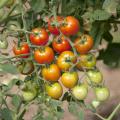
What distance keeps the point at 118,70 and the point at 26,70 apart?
154 cm

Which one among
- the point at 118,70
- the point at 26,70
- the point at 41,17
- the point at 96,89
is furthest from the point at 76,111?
the point at 118,70

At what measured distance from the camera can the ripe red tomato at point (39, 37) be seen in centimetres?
152

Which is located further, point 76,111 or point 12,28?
point 12,28

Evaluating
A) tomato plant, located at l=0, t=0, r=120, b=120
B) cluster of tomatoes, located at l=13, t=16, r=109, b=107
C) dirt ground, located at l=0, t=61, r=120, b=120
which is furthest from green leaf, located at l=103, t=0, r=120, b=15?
dirt ground, located at l=0, t=61, r=120, b=120

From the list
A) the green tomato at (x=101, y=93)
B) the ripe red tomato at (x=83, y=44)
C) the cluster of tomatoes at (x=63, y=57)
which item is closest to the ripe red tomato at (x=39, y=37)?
the cluster of tomatoes at (x=63, y=57)

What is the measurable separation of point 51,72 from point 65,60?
0.06 meters

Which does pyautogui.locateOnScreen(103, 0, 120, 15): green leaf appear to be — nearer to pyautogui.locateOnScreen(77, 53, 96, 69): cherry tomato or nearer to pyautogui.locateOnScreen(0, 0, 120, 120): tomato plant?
pyautogui.locateOnScreen(0, 0, 120, 120): tomato plant

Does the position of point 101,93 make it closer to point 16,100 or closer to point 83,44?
point 83,44

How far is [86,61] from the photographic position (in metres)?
1.52

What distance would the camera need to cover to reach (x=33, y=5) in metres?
1.70

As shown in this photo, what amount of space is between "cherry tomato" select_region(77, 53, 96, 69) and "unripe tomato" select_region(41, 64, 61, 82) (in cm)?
7

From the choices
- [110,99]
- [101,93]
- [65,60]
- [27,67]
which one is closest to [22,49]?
[27,67]

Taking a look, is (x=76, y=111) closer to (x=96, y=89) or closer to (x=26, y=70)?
(x=96, y=89)

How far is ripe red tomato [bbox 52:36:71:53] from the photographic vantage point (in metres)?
1.52
